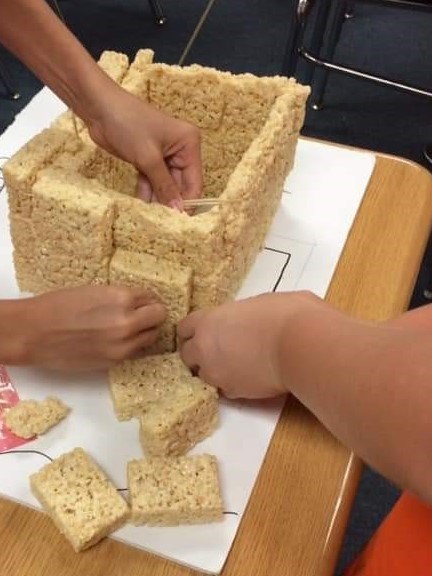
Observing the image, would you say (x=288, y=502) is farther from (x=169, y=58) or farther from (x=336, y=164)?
(x=169, y=58)

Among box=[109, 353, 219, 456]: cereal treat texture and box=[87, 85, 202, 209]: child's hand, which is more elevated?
box=[87, 85, 202, 209]: child's hand

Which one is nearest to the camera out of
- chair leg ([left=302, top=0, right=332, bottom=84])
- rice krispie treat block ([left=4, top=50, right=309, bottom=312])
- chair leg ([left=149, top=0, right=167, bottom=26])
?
rice krispie treat block ([left=4, top=50, right=309, bottom=312])

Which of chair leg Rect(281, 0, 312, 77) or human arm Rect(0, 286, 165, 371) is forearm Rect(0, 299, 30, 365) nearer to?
human arm Rect(0, 286, 165, 371)

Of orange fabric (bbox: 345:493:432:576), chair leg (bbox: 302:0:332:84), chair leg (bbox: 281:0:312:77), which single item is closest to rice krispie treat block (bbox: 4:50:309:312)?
orange fabric (bbox: 345:493:432:576)

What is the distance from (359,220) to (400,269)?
0.31ft

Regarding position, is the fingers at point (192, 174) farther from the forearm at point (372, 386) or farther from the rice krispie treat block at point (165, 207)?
the forearm at point (372, 386)

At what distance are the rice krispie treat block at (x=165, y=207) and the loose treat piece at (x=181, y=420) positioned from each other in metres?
0.09

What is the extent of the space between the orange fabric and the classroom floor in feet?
4.41

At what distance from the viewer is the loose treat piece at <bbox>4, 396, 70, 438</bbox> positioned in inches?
26.5

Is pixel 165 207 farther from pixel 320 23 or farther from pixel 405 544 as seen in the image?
pixel 320 23

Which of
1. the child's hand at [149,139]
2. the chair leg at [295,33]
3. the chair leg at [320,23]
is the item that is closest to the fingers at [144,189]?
the child's hand at [149,139]

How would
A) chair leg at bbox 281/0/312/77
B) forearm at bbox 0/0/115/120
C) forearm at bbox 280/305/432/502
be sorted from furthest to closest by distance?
1. chair leg at bbox 281/0/312/77
2. forearm at bbox 0/0/115/120
3. forearm at bbox 280/305/432/502

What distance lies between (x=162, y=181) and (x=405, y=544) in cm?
44

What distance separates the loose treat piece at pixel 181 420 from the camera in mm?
651
